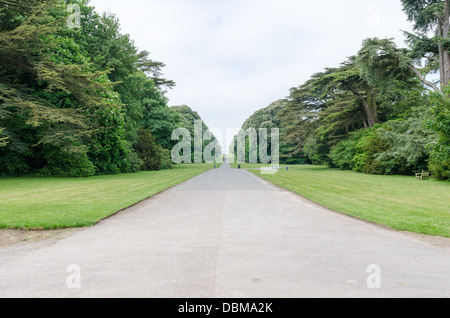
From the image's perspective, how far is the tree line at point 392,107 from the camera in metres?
22.9

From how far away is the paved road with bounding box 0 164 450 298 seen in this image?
3578 mm

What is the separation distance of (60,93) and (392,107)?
38.8 m

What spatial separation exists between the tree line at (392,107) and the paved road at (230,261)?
575 inches

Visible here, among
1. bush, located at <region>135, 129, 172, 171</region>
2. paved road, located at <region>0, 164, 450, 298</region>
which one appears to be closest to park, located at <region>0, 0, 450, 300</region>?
paved road, located at <region>0, 164, 450, 298</region>

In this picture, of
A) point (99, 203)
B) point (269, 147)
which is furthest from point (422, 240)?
point (269, 147)

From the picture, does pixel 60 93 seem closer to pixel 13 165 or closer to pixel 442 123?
pixel 13 165

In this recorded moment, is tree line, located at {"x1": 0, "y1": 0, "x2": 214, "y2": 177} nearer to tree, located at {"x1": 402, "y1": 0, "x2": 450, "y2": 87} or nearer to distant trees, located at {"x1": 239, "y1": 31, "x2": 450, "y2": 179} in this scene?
distant trees, located at {"x1": 239, "y1": 31, "x2": 450, "y2": 179}

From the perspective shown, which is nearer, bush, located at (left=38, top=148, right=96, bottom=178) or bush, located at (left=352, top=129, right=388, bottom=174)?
bush, located at (left=38, top=148, right=96, bottom=178)

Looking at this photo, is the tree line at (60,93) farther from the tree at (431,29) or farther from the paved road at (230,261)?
the tree at (431,29)

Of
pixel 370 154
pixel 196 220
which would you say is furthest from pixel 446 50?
pixel 196 220

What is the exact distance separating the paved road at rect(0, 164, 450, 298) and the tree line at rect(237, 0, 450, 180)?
14.6 meters

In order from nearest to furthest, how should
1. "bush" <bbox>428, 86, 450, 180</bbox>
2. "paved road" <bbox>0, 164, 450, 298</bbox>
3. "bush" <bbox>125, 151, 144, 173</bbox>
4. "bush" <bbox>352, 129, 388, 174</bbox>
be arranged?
"paved road" <bbox>0, 164, 450, 298</bbox> < "bush" <bbox>428, 86, 450, 180</bbox> < "bush" <bbox>352, 129, 388, 174</bbox> < "bush" <bbox>125, 151, 144, 173</bbox>

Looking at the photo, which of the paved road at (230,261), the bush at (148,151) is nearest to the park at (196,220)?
the paved road at (230,261)

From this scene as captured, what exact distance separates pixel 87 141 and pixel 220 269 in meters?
24.1
